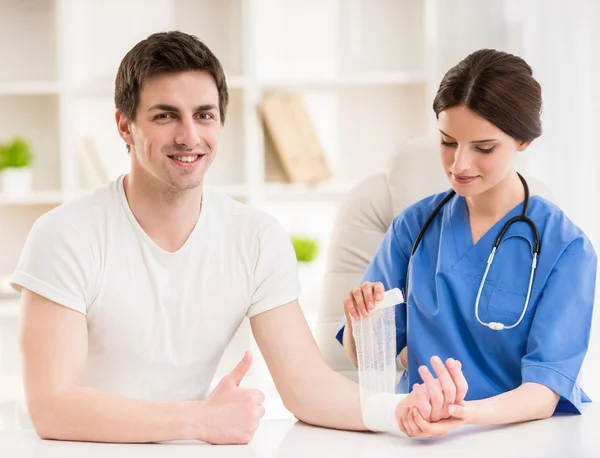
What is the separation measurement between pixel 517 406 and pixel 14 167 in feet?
7.85

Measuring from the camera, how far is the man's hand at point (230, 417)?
50.7 inches

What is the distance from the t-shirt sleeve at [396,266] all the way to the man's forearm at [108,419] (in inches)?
20.5

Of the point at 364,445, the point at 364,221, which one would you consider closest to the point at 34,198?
the point at 364,221

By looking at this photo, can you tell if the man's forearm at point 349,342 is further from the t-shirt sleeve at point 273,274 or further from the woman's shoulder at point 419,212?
the woman's shoulder at point 419,212

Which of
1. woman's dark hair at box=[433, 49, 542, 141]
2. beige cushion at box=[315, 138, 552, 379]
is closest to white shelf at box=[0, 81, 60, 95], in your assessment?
beige cushion at box=[315, 138, 552, 379]

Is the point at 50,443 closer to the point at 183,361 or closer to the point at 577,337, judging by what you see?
the point at 183,361

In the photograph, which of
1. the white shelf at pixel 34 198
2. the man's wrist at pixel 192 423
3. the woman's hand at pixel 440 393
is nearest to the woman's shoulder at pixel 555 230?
the woman's hand at pixel 440 393

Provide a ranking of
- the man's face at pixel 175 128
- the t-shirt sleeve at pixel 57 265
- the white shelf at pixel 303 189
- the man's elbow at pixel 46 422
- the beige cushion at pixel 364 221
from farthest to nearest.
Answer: the white shelf at pixel 303 189, the beige cushion at pixel 364 221, the man's face at pixel 175 128, the t-shirt sleeve at pixel 57 265, the man's elbow at pixel 46 422

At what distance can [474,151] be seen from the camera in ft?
4.89

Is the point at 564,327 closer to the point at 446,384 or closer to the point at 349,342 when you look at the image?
the point at 446,384

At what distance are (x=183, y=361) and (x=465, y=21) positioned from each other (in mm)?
1936

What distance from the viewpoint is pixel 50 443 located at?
50.9 inches

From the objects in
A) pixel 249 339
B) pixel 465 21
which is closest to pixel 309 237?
pixel 249 339

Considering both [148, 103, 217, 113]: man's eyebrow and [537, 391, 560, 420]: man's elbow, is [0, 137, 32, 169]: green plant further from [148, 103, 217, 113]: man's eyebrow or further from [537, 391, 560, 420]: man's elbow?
[537, 391, 560, 420]: man's elbow
